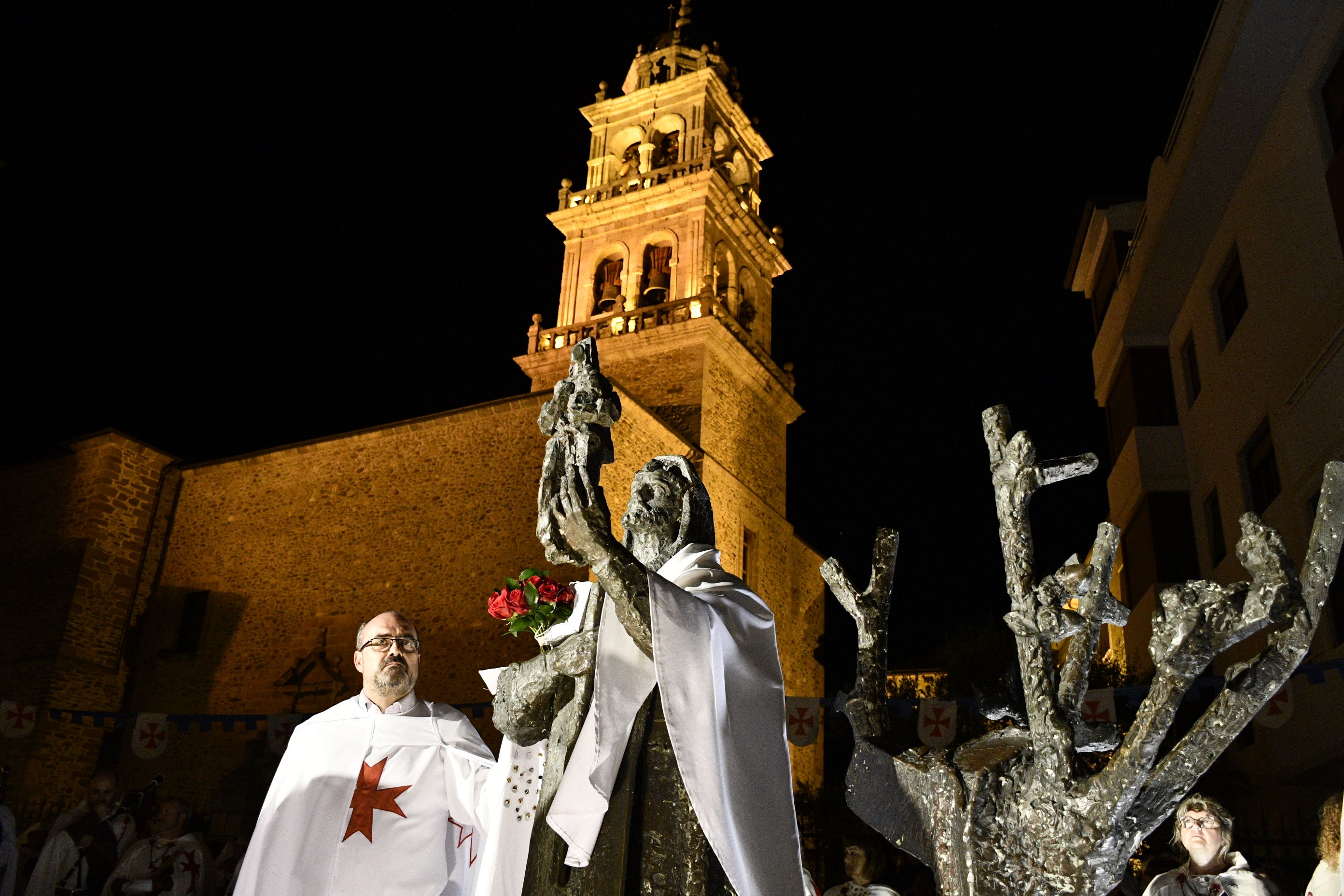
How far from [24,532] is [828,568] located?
23.2 metres

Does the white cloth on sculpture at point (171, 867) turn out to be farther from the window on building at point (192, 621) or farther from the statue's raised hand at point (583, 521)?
the window on building at point (192, 621)

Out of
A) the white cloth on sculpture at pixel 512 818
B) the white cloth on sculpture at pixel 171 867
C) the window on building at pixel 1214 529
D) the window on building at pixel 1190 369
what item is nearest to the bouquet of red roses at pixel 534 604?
the white cloth on sculpture at pixel 512 818

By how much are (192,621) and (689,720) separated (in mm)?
20484

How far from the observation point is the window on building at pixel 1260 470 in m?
12.9

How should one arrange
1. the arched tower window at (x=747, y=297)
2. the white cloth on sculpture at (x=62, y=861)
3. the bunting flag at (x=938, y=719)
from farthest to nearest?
1. the arched tower window at (x=747, y=297)
2. the bunting flag at (x=938, y=719)
3. the white cloth on sculpture at (x=62, y=861)

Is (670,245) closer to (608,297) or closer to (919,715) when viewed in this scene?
(608,297)

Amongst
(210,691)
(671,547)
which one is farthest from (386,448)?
(671,547)

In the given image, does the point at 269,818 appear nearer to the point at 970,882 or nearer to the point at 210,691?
the point at 970,882

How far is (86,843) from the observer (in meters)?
8.49

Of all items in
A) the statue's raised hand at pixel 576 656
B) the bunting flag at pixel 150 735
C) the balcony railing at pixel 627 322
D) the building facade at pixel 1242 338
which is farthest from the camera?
the balcony railing at pixel 627 322

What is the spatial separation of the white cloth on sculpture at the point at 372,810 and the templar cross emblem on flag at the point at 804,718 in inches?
314

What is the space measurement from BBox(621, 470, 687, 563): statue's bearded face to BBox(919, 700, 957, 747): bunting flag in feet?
30.1

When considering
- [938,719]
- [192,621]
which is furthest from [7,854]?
[192,621]

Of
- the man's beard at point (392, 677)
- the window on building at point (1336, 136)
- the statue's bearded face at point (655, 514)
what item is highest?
the window on building at point (1336, 136)
